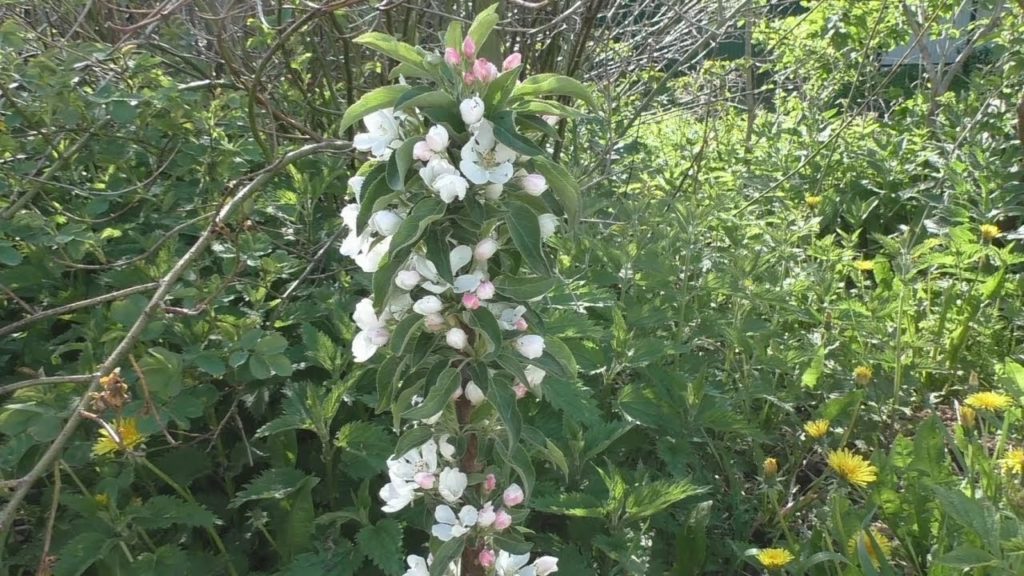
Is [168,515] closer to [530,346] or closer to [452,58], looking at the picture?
[530,346]

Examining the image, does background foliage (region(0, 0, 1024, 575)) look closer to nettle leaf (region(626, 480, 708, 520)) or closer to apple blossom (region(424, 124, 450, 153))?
nettle leaf (region(626, 480, 708, 520))

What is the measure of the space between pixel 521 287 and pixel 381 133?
0.96 feet

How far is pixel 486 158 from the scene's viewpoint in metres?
→ 1.08

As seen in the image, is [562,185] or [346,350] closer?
[562,185]

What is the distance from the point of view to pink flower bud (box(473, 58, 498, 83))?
1.07 metres

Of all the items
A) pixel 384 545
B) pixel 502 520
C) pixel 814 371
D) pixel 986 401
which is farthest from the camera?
pixel 814 371

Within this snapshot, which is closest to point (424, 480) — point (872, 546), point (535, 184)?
point (535, 184)

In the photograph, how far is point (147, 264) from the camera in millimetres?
2121

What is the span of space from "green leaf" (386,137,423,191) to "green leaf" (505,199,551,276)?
0.15 meters

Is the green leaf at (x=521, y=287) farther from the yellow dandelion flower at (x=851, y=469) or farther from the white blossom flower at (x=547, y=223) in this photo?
the yellow dandelion flower at (x=851, y=469)

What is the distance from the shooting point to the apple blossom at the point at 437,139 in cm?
102

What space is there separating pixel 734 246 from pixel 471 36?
6.46 feet

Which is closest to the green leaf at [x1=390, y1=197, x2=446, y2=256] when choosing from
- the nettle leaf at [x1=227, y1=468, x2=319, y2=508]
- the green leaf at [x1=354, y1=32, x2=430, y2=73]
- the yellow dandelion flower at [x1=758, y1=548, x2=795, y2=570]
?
the green leaf at [x1=354, y1=32, x2=430, y2=73]

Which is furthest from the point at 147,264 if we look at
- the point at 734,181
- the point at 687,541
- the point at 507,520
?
the point at 734,181
